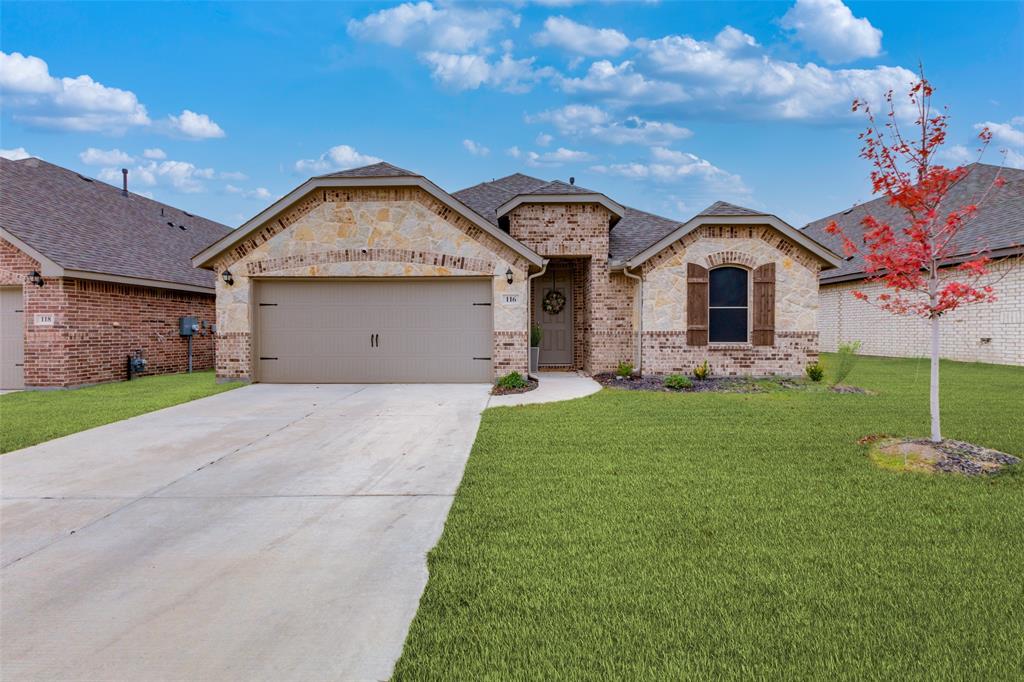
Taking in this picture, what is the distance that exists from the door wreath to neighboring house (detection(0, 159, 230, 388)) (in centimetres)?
1046

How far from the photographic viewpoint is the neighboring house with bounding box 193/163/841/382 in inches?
484

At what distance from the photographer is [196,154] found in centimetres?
2108

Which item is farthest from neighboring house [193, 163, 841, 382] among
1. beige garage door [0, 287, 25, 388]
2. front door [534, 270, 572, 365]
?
beige garage door [0, 287, 25, 388]

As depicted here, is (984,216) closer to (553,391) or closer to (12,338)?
(553,391)

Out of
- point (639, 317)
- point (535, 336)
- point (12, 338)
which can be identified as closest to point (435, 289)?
point (535, 336)

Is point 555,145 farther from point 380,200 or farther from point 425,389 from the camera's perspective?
point 425,389

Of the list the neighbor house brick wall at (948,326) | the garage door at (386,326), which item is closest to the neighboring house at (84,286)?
the garage door at (386,326)

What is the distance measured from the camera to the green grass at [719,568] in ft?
8.02

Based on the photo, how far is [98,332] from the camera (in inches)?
511

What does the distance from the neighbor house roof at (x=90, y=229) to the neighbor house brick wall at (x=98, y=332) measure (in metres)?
0.47

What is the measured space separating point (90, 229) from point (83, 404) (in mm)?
7218

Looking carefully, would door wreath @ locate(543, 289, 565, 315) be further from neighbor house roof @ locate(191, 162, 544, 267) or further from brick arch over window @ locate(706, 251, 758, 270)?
brick arch over window @ locate(706, 251, 758, 270)

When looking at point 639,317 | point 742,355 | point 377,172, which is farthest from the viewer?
point 639,317

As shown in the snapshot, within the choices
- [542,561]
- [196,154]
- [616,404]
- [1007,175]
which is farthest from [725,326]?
[196,154]
